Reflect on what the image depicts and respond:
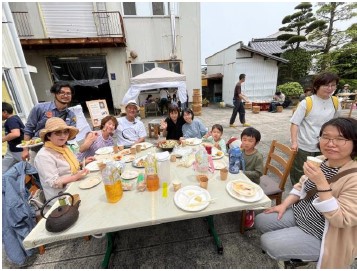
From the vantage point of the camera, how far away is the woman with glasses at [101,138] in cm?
272

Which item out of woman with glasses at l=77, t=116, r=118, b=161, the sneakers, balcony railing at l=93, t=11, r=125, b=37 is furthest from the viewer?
balcony railing at l=93, t=11, r=125, b=37

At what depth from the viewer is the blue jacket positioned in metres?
1.62

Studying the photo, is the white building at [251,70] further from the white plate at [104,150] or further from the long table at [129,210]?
the long table at [129,210]

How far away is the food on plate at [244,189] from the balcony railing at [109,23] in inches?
380

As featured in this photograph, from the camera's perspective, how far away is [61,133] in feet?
6.11

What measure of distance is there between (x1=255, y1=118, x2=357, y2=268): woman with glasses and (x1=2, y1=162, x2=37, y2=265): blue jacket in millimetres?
2397

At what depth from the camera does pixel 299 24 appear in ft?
45.0

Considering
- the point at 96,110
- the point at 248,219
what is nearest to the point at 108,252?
the point at 248,219

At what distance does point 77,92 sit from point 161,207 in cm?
1461

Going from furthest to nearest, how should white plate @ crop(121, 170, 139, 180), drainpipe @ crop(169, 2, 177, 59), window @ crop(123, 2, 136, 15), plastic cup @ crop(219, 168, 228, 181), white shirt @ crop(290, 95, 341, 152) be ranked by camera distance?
window @ crop(123, 2, 136, 15)
drainpipe @ crop(169, 2, 177, 59)
white shirt @ crop(290, 95, 341, 152)
white plate @ crop(121, 170, 139, 180)
plastic cup @ crop(219, 168, 228, 181)

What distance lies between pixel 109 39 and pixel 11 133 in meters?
7.19

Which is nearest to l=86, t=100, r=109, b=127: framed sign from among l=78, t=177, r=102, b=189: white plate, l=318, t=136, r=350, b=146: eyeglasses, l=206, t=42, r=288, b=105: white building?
l=78, t=177, r=102, b=189: white plate

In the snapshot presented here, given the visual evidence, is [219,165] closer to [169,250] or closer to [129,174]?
[129,174]

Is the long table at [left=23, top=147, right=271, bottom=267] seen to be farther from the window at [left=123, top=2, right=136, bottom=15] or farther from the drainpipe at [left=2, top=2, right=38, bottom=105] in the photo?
the window at [left=123, top=2, right=136, bottom=15]
